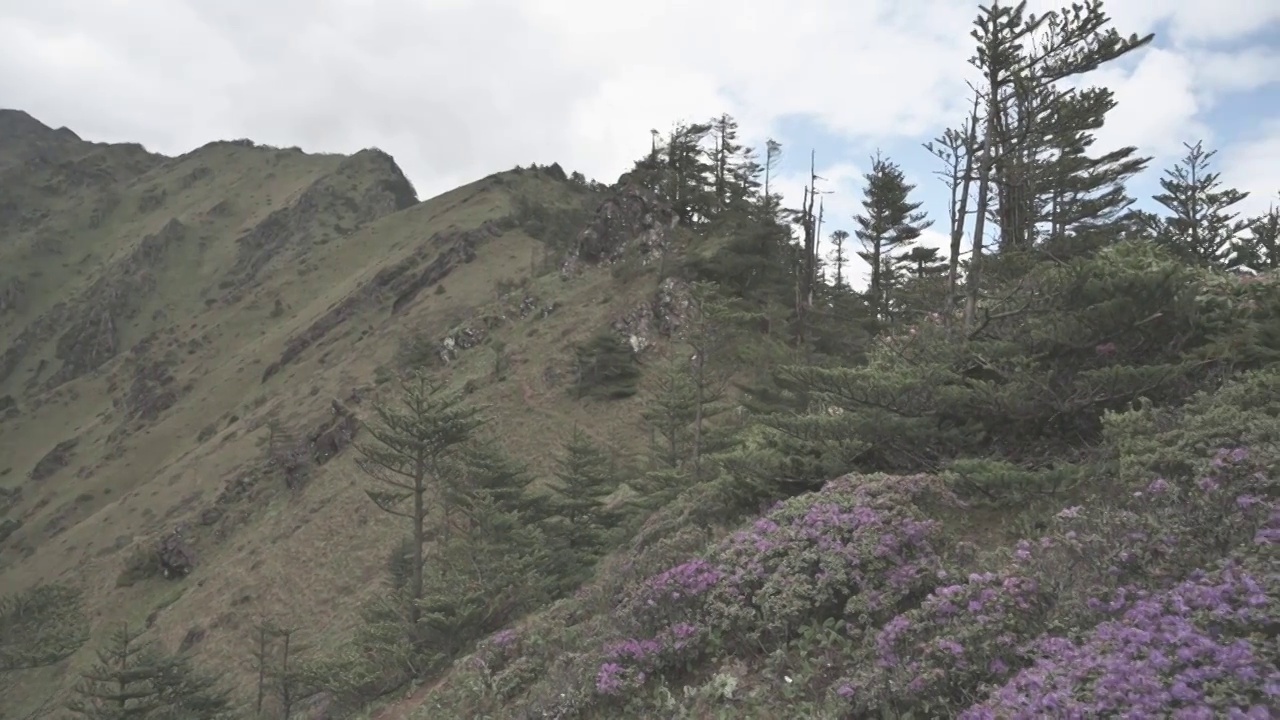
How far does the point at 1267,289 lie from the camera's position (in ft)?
28.1

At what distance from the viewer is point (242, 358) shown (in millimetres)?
88188

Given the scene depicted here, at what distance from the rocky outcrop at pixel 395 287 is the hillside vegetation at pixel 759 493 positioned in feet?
32.7

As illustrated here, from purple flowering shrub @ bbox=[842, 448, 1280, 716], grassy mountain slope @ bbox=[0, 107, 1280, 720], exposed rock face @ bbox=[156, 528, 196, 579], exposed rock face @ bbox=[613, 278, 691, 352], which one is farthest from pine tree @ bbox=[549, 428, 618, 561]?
exposed rock face @ bbox=[156, 528, 196, 579]

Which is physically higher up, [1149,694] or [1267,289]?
[1267,289]

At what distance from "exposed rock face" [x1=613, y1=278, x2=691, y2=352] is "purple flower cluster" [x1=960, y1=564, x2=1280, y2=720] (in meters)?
36.1

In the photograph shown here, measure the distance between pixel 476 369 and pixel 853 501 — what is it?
39.6m

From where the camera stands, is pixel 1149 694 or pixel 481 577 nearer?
pixel 1149 694

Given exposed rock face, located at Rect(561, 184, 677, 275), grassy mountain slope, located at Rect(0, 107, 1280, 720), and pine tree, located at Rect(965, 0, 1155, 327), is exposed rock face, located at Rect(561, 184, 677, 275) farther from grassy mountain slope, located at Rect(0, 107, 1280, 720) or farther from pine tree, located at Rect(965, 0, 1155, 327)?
pine tree, located at Rect(965, 0, 1155, 327)

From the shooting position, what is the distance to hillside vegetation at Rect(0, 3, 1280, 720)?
4.79m

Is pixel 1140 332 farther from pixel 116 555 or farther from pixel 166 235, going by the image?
pixel 166 235

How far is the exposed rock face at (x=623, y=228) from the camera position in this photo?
4938 centimetres

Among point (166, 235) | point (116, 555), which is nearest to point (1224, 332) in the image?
point (116, 555)

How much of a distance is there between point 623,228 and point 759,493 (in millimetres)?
43958

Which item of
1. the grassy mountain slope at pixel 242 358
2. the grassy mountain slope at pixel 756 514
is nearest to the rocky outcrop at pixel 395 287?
the grassy mountain slope at pixel 242 358
